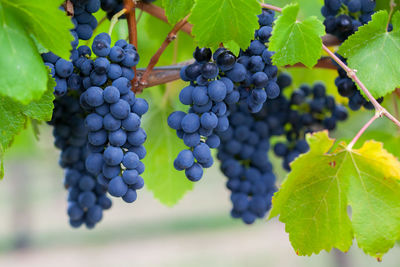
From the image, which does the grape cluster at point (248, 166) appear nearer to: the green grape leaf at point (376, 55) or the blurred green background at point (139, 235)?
the green grape leaf at point (376, 55)

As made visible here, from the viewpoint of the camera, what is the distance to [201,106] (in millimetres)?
594

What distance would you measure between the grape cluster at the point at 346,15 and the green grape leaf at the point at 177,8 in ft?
0.83

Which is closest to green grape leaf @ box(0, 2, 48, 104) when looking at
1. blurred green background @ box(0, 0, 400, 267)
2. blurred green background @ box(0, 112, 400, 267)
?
blurred green background @ box(0, 0, 400, 267)

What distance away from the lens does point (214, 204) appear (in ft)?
34.0

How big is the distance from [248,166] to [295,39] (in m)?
0.43

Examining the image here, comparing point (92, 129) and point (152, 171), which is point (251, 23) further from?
point (152, 171)

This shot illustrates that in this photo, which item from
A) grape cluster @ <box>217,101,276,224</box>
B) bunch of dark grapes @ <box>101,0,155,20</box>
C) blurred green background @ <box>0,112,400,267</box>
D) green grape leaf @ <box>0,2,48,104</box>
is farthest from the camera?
blurred green background @ <box>0,112,400,267</box>

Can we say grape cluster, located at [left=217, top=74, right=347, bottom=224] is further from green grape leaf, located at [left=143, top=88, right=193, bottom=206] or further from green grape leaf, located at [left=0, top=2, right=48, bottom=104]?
green grape leaf, located at [left=0, top=2, right=48, bottom=104]

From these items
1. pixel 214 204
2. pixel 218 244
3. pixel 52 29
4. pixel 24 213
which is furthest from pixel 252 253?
pixel 52 29

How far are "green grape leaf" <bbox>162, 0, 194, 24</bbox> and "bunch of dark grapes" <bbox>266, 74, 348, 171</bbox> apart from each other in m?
0.39

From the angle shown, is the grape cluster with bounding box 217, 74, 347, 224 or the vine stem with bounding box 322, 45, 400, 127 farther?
the grape cluster with bounding box 217, 74, 347, 224

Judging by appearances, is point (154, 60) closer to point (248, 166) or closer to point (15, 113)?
point (15, 113)

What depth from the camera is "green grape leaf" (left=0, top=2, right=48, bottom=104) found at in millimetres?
471

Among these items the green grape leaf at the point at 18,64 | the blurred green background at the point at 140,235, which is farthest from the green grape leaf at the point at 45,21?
the blurred green background at the point at 140,235
